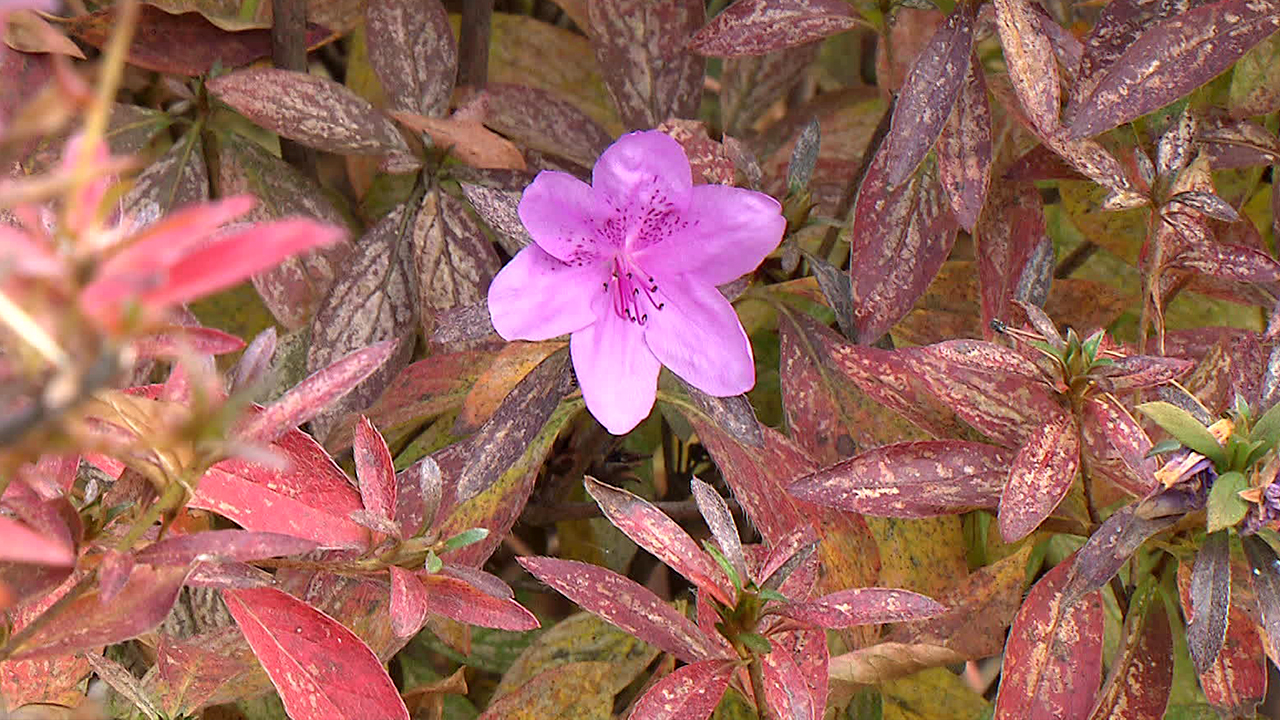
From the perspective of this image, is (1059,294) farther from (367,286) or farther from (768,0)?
(367,286)

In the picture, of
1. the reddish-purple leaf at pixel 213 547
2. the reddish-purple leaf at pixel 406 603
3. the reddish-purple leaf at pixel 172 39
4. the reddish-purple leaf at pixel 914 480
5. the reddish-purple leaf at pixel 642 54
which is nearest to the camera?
the reddish-purple leaf at pixel 213 547

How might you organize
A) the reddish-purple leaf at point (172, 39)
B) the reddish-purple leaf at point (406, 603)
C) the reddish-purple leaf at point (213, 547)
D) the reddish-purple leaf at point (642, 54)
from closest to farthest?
the reddish-purple leaf at point (213, 547) → the reddish-purple leaf at point (406, 603) → the reddish-purple leaf at point (172, 39) → the reddish-purple leaf at point (642, 54)

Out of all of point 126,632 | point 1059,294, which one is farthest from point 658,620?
point 1059,294

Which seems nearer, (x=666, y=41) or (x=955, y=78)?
(x=955, y=78)

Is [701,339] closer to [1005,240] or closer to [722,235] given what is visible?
[722,235]

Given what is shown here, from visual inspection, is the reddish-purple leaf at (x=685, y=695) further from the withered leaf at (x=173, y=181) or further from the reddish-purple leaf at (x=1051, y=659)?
the withered leaf at (x=173, y=181)

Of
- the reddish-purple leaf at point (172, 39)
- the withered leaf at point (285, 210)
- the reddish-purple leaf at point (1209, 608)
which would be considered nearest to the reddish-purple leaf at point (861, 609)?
the reddish-purple leaf at point (1209, 608)
